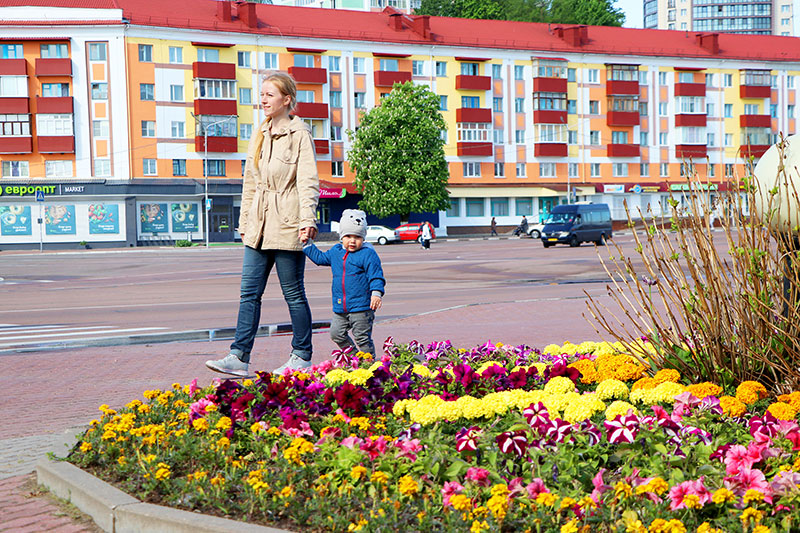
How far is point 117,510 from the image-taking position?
383cm

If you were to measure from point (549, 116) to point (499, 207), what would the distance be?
8.71m

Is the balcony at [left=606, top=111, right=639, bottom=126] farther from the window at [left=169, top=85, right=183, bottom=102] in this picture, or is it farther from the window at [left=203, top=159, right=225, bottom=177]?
the window at [left=169, top=85, right=183, bottom=102]

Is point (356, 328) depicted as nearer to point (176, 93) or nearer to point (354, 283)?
point (354, 283)

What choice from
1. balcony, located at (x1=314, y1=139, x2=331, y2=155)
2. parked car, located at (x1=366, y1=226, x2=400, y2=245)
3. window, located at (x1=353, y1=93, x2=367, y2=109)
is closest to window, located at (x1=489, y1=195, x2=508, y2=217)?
window, located at (x1=353, y1=93, x2=367, y2=109)

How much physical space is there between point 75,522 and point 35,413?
9.41 feet

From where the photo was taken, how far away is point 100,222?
6362 centimetres

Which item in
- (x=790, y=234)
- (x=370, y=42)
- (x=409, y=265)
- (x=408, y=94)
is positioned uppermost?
(x=370, y=42)

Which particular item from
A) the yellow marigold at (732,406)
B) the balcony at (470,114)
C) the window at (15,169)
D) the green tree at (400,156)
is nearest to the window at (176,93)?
the window at (15,169)

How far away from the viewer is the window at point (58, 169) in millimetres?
63500

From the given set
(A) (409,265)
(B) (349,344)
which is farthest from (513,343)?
(A) (409,265)

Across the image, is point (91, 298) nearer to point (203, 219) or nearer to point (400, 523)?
point (400, 523)

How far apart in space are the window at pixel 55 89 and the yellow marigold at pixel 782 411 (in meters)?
65.3

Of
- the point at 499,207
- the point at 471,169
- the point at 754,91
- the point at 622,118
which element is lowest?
the point at 499,207

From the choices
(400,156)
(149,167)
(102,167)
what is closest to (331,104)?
(400,156)
